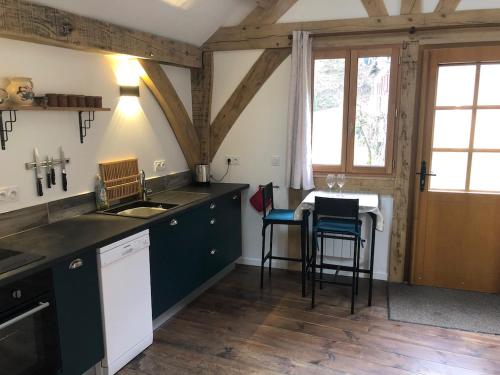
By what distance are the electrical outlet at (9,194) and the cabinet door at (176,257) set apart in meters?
0.82

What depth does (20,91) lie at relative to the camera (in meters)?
2.26

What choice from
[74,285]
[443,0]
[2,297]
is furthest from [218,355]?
[443,0]

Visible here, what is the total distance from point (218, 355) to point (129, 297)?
27.8 inches

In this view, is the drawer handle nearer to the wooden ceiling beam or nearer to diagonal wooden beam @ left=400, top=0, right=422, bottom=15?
the wooden ceiling beam

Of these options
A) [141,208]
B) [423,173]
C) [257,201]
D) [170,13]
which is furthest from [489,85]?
[141,208]

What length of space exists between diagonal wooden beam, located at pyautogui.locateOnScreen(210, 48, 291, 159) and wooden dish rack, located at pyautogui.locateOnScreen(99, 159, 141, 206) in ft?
3.53

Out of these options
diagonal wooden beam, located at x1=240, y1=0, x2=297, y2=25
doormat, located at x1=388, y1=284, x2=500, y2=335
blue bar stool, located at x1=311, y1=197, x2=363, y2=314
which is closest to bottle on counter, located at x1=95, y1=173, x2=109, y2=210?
blue bar stool, located at x1=311, y1=197, x2=363, y2=314

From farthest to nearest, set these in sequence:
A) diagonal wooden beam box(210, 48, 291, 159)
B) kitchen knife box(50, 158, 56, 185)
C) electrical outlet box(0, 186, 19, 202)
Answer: diagonal wooden beam box(210, 48, 291, 159) < kitchen knife box(50, 158, 56, 185) < electrical outlet box(0, 186, 19, 202)

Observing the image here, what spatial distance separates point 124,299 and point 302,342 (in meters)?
1.25

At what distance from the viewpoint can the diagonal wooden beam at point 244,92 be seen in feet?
12.7

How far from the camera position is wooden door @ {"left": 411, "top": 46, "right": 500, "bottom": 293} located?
3363 mm

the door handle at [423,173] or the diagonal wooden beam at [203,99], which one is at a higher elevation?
the diagonal wooden beam at [203,99]

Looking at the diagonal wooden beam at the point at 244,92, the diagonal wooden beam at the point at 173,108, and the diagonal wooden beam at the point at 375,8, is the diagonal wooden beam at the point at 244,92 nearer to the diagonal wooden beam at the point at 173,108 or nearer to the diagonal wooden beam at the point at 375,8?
the diagonal wooden beam at the point at 173,108

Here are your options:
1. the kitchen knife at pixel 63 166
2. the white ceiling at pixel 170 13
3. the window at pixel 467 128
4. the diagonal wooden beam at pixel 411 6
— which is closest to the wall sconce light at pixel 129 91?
the white ceiling at pixel 170 13
